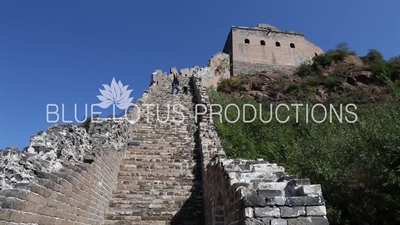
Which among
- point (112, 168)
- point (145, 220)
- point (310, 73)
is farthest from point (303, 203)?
point (310, 73)

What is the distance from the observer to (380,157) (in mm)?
7809

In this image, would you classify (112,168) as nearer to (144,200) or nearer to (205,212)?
(144,200)

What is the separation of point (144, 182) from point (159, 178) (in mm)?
440

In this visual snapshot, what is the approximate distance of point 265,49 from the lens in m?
32.3

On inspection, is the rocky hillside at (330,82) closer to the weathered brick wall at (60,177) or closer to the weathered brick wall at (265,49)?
the weathered brick wall at (265,49)

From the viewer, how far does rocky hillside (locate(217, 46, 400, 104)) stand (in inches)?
837

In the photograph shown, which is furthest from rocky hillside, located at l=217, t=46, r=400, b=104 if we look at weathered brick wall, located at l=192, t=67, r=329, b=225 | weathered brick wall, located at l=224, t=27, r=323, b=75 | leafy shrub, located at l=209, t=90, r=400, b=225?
weathered brick wall, located at l=192, t=67, r=329, b=225

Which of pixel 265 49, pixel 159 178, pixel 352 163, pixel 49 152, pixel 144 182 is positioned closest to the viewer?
pixel 49 152

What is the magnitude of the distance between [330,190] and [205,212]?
343 centimetres

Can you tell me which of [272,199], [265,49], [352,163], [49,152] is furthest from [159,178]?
[265,49]

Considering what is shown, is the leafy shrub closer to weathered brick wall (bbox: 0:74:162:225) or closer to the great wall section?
the great wall section

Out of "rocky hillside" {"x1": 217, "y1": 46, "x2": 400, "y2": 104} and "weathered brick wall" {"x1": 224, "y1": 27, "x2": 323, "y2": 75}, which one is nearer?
"rocky hillside" {"x1": 217, "y1": 46, "x2": 400, "y2": 104}

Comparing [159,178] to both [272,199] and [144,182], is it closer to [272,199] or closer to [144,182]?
[144,182]

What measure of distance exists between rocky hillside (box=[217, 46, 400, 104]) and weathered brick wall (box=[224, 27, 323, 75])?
15.2 ft
